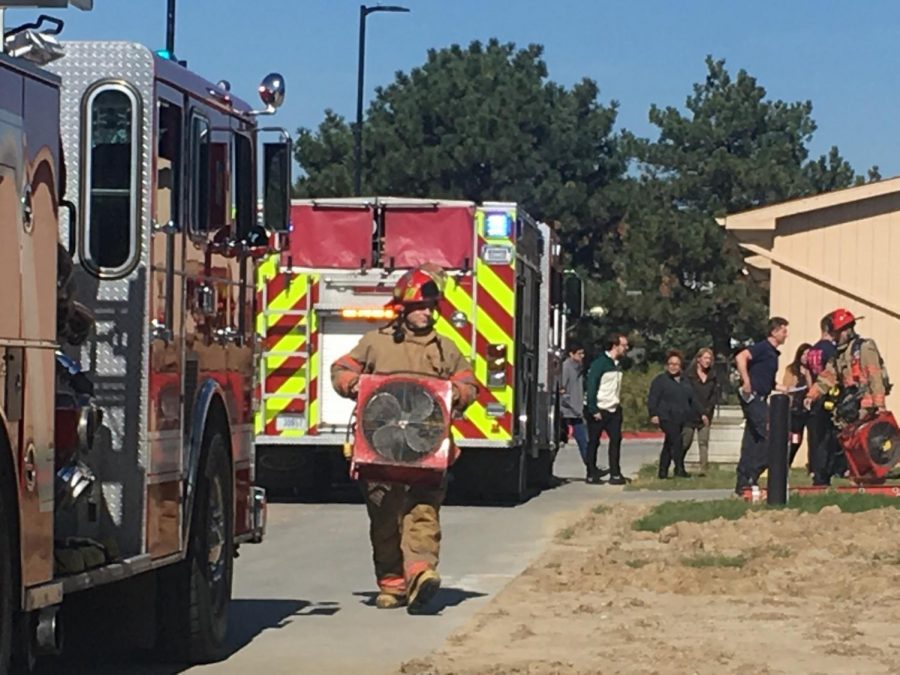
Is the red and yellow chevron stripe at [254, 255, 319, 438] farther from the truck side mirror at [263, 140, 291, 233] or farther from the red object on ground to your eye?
the truck side mirror at [263, 140, 291, 233]

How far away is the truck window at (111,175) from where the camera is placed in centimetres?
901

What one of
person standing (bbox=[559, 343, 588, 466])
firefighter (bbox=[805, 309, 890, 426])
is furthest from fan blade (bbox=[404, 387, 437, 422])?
person standing (bbox=[559, 343, 588, 466])

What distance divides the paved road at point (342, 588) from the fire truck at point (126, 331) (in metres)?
0.48

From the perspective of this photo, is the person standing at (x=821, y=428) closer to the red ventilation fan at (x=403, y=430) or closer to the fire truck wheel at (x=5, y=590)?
the red ventilation fan at (x=403, y=430)

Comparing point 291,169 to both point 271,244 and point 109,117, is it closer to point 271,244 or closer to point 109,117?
point 271,244

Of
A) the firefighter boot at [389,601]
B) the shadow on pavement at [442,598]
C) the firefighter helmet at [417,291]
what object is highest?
the firefighter helmet at [417,291]

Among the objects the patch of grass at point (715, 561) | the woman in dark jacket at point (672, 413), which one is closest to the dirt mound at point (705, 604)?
the patch of grass at point (715, 561)

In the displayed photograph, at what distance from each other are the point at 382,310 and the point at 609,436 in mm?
5692

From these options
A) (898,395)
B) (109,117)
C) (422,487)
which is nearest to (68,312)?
(109,117)

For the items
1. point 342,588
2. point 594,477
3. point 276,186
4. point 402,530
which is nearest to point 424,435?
point 402,530

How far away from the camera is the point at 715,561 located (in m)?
14.2

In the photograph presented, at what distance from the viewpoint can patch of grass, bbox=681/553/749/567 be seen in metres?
14.1

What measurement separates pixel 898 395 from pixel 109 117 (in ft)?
63.1

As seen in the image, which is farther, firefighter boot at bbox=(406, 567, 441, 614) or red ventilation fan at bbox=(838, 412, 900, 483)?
red ventilation fan at bbox=(838, 412, 900, 483)
